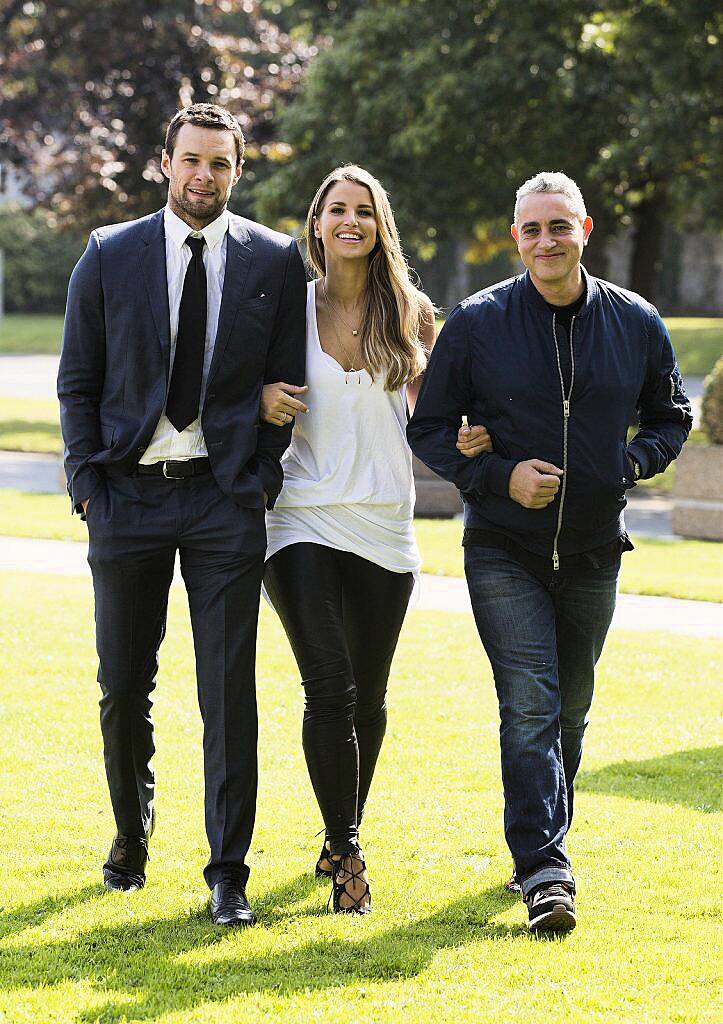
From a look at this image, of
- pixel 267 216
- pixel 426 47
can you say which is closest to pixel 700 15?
pixel 426 47

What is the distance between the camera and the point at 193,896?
4.52 meters

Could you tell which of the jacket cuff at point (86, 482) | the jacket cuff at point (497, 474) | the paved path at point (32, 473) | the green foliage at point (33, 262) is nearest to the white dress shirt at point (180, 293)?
the jacket cuff at point (86, 482)

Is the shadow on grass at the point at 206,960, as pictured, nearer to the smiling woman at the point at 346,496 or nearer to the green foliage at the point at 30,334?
the smiling woman at the point at 346,496

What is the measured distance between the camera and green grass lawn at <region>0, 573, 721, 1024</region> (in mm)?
3742

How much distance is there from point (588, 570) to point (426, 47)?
1669 cm

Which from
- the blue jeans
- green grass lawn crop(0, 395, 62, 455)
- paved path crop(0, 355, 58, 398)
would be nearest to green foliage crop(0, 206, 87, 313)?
paved path crop(0, 355, 58, 398)

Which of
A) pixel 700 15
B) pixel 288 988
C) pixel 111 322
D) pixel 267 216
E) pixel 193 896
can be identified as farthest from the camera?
pixel 267 216

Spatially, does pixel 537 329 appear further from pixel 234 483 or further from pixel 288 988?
pixel 288 988

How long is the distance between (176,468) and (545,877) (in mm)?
1575

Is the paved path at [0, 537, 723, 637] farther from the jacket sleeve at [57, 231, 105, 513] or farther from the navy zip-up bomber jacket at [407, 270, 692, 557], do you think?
the jacket sleeve at [57, 231, 105, 513]

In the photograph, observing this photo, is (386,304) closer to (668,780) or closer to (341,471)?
(341,471)

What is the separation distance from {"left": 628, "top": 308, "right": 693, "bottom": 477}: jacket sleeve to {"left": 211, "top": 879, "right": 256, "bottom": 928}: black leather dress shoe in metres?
1.76

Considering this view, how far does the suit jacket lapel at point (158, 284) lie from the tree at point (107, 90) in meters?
17.8

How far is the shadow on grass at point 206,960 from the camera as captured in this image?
3.77m
